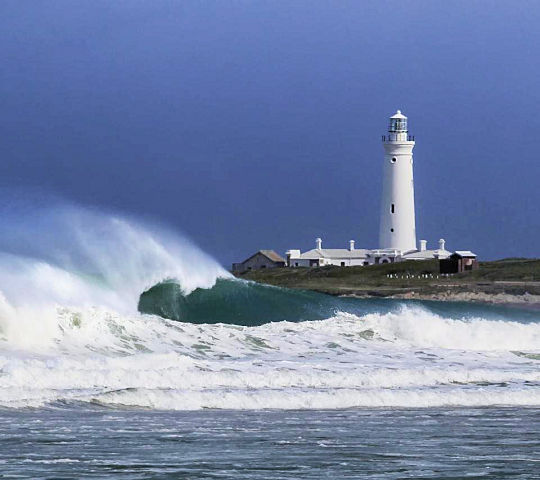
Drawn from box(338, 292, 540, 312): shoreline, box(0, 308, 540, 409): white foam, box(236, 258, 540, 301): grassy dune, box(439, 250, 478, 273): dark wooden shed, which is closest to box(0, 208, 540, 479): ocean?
box(0, 308, 540, 409): white foam

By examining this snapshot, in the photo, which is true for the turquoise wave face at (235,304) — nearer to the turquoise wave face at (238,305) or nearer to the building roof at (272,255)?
the turquoise wave face at (238,305)

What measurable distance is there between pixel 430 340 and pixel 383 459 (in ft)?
40.0

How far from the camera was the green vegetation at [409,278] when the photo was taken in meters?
44.1

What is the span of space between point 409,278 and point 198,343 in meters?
32.2

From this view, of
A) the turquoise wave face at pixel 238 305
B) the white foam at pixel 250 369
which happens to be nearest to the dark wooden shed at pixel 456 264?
the turquoise wave face at pixel 238 305

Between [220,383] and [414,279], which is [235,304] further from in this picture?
[414,279]

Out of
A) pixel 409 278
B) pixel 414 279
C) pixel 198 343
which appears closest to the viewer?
pixel 198 343

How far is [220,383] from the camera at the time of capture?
14.3 meters

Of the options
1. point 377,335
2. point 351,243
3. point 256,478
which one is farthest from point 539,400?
point 351,243

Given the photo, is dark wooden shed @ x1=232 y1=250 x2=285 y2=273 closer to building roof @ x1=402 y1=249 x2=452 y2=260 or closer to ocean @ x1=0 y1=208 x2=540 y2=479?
building roof @ x1=402 y1=249 x2=452 y2=260

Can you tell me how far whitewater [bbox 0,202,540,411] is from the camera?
527 inches

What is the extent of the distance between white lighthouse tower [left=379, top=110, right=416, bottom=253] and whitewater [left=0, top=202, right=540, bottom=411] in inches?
1046

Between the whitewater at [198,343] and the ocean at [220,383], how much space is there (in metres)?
0.03

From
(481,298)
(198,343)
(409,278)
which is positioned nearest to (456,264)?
(409,278)
